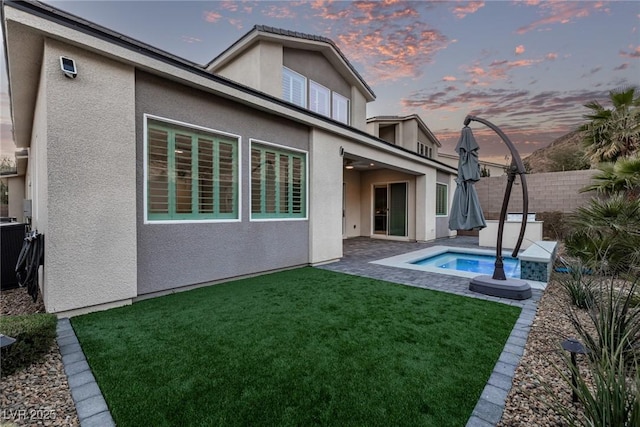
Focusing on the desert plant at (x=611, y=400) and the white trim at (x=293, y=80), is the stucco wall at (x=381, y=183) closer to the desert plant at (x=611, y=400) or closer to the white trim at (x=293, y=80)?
the white trim at (x=293, y=80)

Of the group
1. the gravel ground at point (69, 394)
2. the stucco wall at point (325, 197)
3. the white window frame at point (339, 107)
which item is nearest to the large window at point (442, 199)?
the white window frame at point (339, 107)

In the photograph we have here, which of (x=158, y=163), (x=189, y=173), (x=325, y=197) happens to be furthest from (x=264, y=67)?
(x=158, y=163)

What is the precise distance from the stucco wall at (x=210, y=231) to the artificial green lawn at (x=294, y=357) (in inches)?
28.8

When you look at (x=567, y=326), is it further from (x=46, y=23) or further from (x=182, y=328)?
(x=46, y=23)

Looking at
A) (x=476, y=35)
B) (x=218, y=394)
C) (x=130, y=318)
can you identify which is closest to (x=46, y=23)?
(x=130, y=318)

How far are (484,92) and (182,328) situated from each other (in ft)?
68.0

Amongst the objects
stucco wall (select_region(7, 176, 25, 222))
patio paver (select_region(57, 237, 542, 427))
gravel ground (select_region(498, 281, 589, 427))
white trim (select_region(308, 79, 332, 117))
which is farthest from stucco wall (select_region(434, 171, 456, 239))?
stucco wall (select_region(7, 176, 25, 222))

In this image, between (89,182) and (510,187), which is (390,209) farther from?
(89,182)

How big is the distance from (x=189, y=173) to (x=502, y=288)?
6.99m

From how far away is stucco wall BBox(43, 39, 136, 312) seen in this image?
4465 mm

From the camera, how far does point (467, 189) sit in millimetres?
A: 6602

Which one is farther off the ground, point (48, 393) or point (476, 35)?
point (476, 35)

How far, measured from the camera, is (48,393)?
2738 millimetres

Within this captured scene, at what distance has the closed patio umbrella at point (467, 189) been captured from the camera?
643 centimetres
